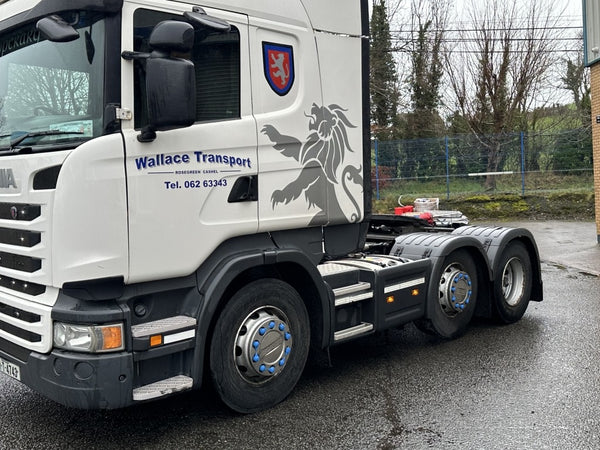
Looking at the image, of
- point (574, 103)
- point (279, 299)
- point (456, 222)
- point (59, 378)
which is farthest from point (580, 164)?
point (59, 378)

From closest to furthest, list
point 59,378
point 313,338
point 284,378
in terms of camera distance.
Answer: point 59,378 < point 284,378 < point 313,338

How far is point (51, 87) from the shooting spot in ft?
12.6

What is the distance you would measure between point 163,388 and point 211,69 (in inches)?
83.6

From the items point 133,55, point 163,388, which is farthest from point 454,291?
point 133,55

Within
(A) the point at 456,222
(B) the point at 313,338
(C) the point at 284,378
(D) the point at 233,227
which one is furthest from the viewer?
(A) the point at 456,222

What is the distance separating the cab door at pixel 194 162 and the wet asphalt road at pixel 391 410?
3.88 ft

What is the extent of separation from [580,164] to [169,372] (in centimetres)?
1990

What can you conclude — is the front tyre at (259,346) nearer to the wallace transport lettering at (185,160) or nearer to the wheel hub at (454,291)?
the wallace transport lettering at (185,160)

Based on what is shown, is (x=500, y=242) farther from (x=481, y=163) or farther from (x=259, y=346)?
(x=481, y=163)

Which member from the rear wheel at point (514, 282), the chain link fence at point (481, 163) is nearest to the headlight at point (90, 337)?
the rear wheel at point (514, 282)

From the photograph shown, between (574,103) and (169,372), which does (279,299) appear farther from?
(574,103)

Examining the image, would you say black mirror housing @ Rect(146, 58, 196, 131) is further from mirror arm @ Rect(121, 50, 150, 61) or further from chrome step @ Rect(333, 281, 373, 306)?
chrome step @ Rect(333, 281, 373, 306)

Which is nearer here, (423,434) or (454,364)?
(423,434)

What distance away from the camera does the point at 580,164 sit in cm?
2064
